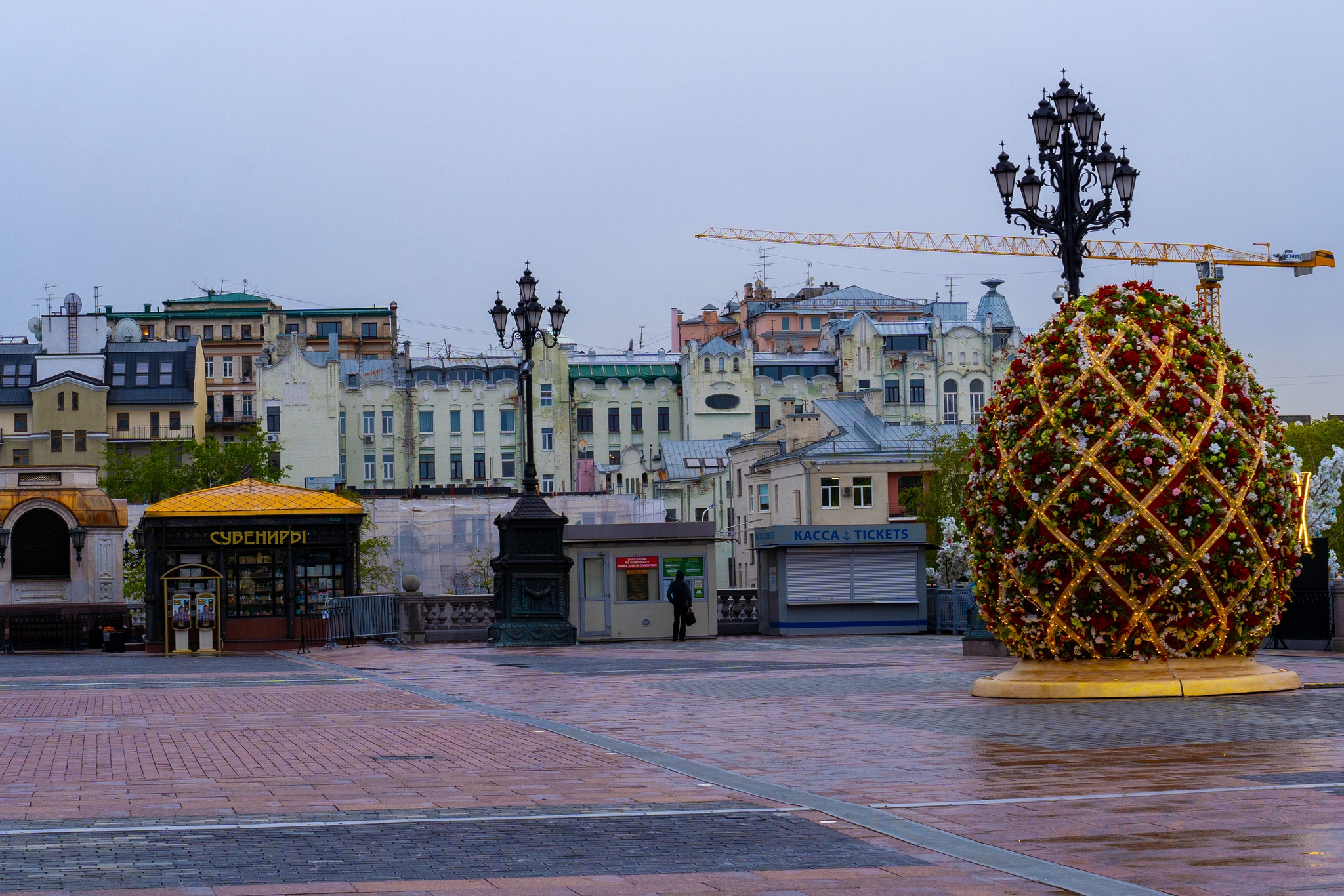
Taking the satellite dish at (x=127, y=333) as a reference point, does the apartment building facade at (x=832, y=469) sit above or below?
below

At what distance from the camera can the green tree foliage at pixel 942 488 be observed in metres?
68.5

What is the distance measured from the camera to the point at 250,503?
3544cm

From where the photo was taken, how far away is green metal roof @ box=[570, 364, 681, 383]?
112 m

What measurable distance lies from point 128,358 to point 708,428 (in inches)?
1384

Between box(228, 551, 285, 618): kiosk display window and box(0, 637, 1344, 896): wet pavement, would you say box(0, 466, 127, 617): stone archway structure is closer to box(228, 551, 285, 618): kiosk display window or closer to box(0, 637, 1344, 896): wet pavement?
box(228, 551, 285, 618): kiosk display window

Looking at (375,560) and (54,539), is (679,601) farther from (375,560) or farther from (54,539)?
(375,560)

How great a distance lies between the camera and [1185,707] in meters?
14.9

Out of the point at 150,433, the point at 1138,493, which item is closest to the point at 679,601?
the point at 1138,493

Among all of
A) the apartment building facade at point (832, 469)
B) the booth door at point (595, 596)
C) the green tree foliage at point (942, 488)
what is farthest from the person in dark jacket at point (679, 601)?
the apartment building facade at point (832, 469)

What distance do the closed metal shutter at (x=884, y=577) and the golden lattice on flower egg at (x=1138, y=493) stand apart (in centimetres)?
2364

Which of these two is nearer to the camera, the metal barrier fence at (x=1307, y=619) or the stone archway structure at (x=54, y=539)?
the metal barrier fence at (x=1307, y=619)

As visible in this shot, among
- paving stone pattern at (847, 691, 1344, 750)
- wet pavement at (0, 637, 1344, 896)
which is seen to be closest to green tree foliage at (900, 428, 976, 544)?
wet pavement at (0, 637, 1344, 896)

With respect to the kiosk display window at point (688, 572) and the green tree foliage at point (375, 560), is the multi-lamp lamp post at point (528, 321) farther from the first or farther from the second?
the green tree foliage at point (375, 560)

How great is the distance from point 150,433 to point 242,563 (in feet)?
236
